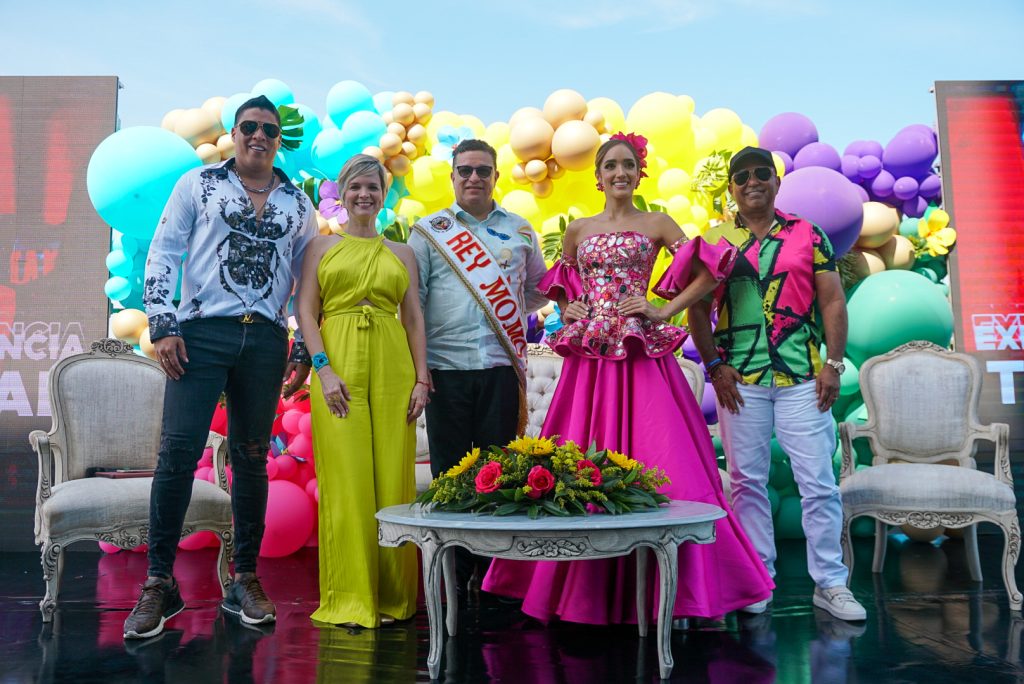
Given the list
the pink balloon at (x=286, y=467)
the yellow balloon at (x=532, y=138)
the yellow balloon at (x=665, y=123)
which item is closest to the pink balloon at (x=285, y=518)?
the pink balloon at (x=286, y=467)

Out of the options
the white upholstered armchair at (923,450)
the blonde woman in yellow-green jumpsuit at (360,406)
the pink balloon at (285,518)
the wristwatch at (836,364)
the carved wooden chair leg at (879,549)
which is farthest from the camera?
the pink balloon at (285,518)

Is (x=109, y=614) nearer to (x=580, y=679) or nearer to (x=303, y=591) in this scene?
(x=303, y=591)

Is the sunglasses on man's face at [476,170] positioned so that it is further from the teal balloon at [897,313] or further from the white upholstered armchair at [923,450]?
the teal balloon at [897,313]

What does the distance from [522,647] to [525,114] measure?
3929mm

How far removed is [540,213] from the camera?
571 centimetres

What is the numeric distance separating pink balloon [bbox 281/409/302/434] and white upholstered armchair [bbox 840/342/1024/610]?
2941 mm

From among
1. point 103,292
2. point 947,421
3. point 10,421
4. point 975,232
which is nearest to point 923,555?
point 947,421

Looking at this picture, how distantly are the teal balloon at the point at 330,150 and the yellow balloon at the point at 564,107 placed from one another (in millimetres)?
1399

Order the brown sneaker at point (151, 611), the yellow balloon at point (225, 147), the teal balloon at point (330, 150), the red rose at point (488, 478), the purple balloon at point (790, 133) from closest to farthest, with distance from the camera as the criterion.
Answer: the red rose at point (488, 478), the brown sneaker at point (151, 611), the yellow balloon at point (225, 147), the purple balloon at point (790, 133), the teal balloon at point (330, 150)

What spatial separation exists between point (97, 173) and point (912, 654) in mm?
4448

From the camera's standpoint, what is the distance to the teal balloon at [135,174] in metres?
4.61

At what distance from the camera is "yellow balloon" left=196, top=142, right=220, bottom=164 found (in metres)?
5.43

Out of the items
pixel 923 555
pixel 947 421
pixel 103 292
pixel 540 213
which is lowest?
pixel 923 555

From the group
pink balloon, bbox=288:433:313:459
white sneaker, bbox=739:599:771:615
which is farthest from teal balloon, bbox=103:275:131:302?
white sneaker, bbox=739:599:771:615
